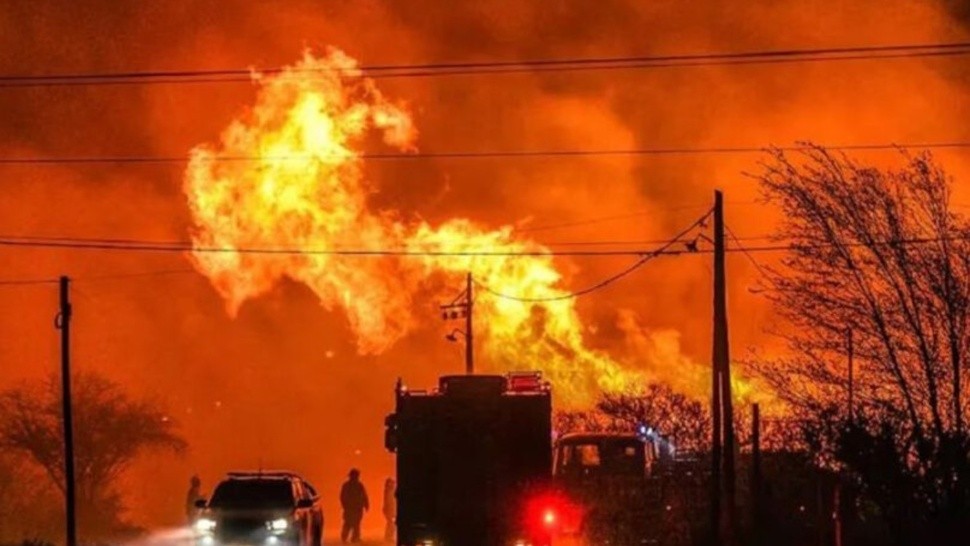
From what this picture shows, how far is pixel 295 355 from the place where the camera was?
10069 cm

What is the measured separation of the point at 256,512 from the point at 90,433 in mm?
40503

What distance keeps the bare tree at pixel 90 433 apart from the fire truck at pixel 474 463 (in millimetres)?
42052

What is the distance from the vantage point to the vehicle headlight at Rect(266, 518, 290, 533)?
3878 cm

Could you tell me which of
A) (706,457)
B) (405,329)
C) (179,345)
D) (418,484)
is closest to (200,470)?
(179,345)

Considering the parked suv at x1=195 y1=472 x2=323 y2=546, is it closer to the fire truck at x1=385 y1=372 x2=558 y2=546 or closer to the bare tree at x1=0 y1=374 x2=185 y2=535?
the fire truck at x1=385 y1=372 x2=558 y2=546

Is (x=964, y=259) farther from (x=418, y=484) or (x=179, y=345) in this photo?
(x=179, y=345)

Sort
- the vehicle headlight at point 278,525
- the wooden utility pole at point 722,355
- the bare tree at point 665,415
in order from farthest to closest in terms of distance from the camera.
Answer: the bare tree at point 665,415 → the wooden utility pole at point 722,355 → the vehicle headlight at point 278,525

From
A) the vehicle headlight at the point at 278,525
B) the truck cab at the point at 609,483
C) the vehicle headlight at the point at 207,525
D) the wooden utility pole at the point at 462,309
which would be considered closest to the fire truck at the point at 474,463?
the vehicle headlight at the point at 278,525

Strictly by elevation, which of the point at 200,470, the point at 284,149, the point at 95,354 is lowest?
the point at 200,470

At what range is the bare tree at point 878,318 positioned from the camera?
33750 millimetres

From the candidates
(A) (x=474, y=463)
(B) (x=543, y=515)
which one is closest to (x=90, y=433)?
(A) (x=474, y=463)

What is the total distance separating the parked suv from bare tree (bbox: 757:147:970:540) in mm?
10751

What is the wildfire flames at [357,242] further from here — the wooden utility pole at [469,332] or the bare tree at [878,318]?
the bare tree at [878,318]

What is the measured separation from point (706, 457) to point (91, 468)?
34.5m
